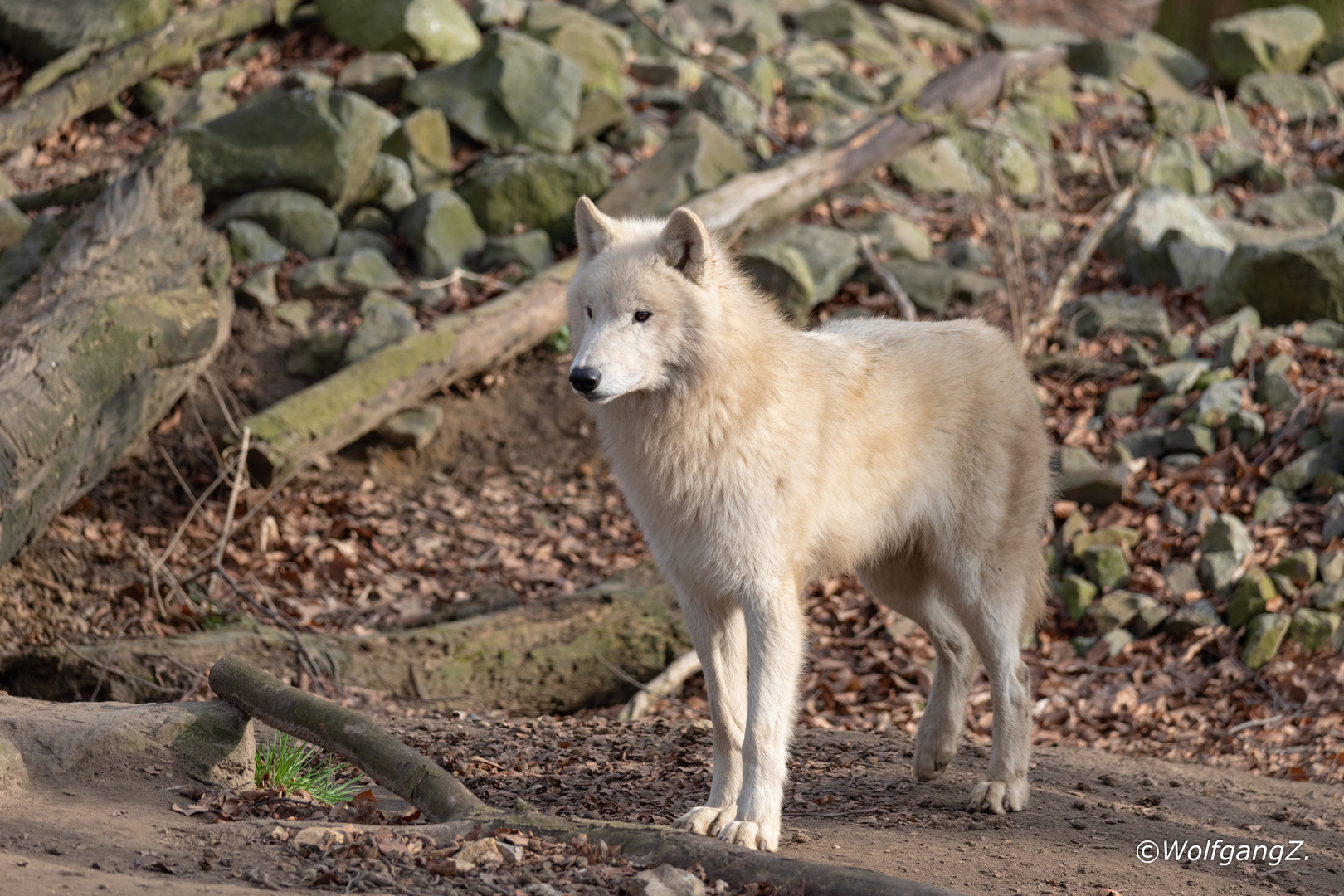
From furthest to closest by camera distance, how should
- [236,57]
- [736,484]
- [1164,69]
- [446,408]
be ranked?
[1164,69] → [236,57] → [446,408] → [736,484]

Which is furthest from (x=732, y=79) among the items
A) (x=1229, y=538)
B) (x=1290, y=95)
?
(x=1229, y=538)

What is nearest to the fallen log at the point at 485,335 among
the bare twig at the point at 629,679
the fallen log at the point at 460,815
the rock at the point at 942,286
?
the rock at the point at 942,286

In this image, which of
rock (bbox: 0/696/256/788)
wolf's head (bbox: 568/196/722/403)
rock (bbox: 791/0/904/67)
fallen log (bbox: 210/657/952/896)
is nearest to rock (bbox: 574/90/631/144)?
rock (bbox: 791/0/904/67)

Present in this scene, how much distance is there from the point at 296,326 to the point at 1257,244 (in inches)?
313

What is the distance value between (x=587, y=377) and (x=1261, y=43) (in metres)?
13.9

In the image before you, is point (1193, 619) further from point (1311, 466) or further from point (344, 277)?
point (344, 277)

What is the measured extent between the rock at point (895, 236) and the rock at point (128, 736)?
7592mm

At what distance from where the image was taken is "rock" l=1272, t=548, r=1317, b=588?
23.1 feet

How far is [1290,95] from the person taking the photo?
45.9ft

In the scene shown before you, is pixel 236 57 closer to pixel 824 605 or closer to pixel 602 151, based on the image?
pixel 602 151

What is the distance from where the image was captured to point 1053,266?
33.1ft

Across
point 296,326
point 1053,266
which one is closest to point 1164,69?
point 1053,266

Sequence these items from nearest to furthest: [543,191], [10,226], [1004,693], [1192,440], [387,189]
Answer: [1004,693] < [1192,440] < [10,226] < [543,191] < [387,189]

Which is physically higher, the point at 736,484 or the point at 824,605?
the point at 736,484
